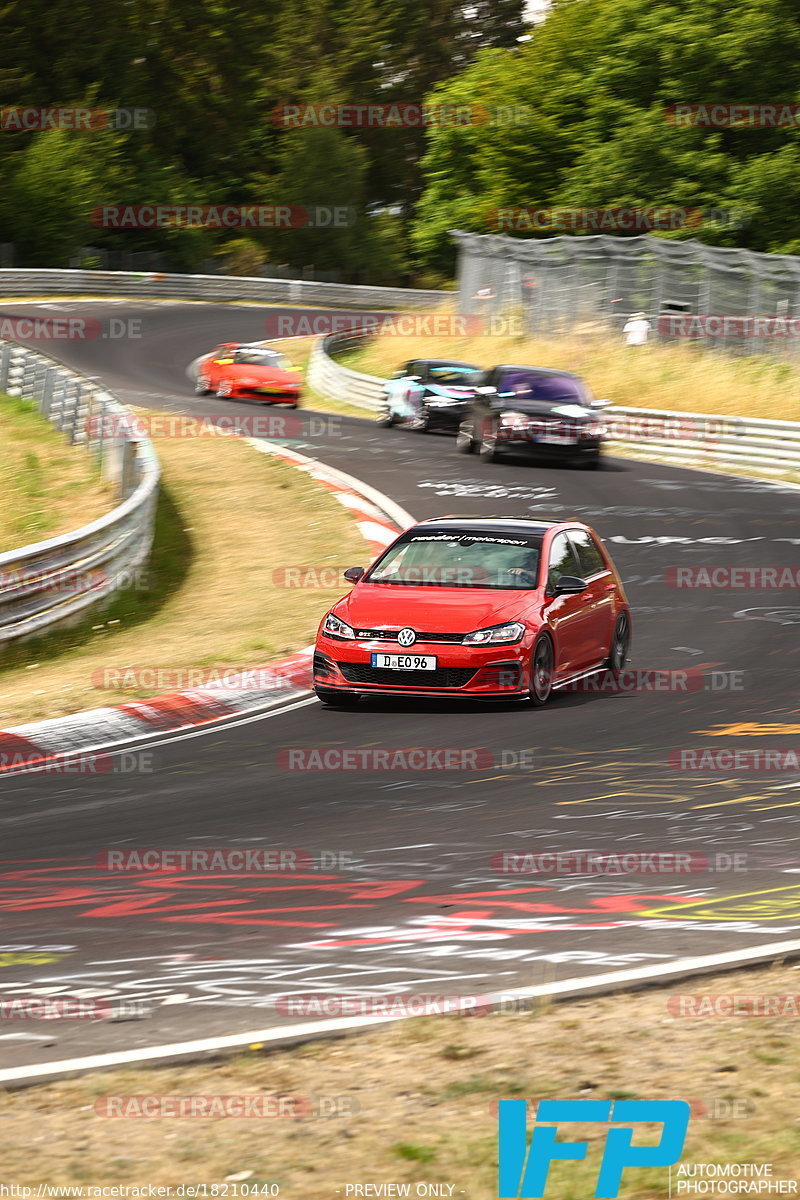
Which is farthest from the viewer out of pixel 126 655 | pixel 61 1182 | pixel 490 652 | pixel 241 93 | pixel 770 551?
pixel 241 93

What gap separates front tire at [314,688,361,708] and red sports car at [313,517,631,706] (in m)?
0.01

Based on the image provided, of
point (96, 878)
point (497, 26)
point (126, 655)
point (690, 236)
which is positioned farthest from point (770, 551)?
point (497, 26)

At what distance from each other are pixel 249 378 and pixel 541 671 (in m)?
24.1

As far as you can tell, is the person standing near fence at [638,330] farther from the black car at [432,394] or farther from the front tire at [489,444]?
the front tire at [489,444]

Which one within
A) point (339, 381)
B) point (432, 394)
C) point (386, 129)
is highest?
point (386, 129)

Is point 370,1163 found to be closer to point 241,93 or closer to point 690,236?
point 690,236

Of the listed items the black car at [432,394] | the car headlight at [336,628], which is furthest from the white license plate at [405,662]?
the black car at [432,394]

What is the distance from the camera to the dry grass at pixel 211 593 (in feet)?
45.9

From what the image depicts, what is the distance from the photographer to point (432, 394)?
102 feet

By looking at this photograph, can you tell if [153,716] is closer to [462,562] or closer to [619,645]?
[462,562]

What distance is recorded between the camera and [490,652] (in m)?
11.8

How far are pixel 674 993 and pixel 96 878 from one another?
3.08 m

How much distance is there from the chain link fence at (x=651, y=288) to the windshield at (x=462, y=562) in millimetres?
21463

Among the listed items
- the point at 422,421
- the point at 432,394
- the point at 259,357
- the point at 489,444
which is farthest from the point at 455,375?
the point at 259,357
